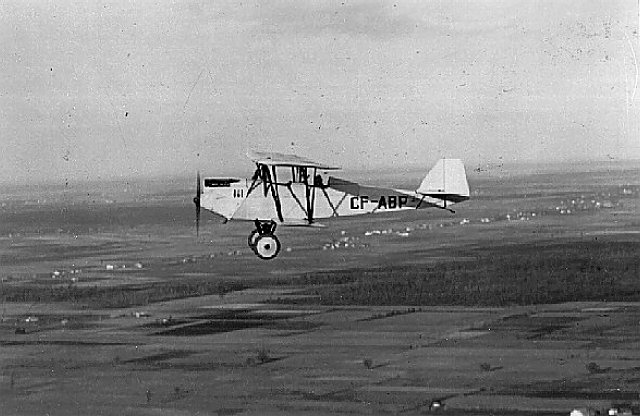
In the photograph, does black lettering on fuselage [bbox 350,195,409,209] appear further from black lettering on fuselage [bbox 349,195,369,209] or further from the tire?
the tire

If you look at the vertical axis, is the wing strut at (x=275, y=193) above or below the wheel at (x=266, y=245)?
above

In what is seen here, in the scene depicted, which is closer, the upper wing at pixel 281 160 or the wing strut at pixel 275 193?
the upper wing at pixel 281 160

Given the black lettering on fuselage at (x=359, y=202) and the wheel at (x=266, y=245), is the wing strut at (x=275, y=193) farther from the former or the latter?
the black lettering on fuselage at (x=359, y=202)

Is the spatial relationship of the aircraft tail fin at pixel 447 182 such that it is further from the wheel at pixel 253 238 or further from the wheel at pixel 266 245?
the wheel at pixel 253 238

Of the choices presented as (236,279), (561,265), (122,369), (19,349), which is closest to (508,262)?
(561,265)

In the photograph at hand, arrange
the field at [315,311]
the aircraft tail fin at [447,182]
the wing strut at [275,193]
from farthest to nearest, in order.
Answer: the aircraft tail fin at [447,182] < the wing strut at [275,193] < the field at [315,311]

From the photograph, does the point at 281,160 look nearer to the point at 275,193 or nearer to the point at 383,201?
the point at 275,193

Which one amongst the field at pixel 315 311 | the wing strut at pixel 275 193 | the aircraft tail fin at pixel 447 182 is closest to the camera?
the field at pixel 315 311

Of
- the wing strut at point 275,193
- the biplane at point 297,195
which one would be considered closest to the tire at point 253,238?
the biplane at point 297,195
